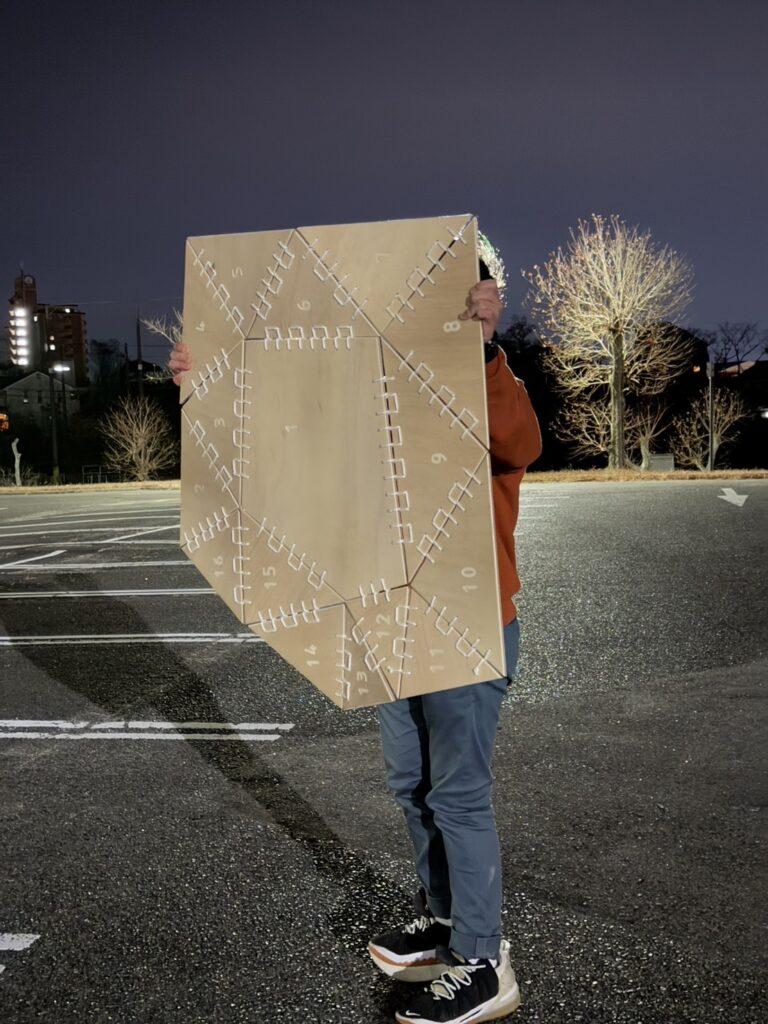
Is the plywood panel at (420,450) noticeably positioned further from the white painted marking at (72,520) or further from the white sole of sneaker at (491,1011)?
the white painted marking at (72,520)

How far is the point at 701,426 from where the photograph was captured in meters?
51.7

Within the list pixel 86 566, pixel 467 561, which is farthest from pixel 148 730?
pixel 86 566

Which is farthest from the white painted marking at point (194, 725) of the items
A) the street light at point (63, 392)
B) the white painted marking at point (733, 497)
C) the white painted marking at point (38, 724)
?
the street light at point (63, 392)

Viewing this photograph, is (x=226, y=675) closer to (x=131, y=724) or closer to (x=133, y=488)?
(x=131, y=724)

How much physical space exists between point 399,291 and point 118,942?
6.89ft

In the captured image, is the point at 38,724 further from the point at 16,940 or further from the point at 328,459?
the point at 328,459

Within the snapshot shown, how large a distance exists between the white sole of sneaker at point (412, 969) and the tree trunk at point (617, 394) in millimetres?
33573

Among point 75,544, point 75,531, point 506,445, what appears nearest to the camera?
point 506,445

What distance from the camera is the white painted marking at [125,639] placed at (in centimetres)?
725

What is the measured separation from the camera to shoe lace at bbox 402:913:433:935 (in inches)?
108

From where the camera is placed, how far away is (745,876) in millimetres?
3232

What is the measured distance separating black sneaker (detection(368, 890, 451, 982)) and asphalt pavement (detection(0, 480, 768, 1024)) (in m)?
0.06

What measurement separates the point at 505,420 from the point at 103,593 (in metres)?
A: 7.85

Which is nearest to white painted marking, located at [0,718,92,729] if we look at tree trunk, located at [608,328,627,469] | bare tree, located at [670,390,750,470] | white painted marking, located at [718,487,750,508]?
white painted marking, located at [718,487,750,508]
